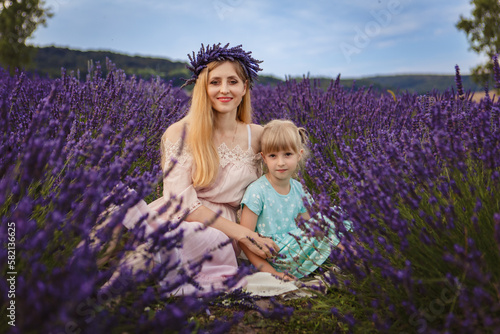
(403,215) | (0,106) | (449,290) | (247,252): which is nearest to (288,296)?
(247,252)

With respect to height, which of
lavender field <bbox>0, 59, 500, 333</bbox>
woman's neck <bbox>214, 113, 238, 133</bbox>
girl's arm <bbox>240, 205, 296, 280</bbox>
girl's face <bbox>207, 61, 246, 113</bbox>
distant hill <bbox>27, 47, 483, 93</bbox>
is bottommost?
girl's arm <bbox>240, 205, 296, 280</bbox>

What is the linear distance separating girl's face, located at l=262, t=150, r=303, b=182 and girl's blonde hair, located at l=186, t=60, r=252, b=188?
0.36 meters

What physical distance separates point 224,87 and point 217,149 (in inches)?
16.7

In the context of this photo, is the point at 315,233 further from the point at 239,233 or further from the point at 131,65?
the point at 131,65

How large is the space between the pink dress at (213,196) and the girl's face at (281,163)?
21cm

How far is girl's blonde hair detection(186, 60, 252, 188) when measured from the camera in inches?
106

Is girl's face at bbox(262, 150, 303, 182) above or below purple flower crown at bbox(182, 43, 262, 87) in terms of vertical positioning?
below

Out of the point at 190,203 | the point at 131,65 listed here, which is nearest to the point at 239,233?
the point at 190,203

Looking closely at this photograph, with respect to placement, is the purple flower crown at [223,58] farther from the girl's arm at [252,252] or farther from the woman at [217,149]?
the girl's arm at [252,252]

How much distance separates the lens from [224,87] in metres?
2.77

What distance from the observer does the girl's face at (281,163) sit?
273 centimetres

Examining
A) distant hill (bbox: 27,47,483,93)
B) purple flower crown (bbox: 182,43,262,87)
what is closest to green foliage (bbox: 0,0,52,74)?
distant hill (bbox: 27,47,483,93)

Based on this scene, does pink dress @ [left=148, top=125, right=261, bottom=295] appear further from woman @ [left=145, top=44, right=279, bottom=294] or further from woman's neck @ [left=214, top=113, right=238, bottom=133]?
woman's neck @ [left=214, top=113, right=238, bottom=133]

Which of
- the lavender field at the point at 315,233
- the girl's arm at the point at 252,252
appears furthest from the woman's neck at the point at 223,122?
the lavender field at the point at 315,233
